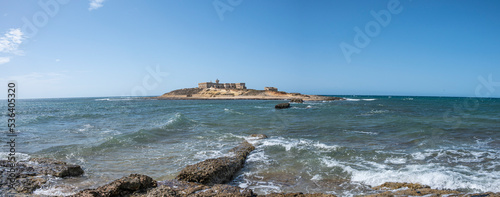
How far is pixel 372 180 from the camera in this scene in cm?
658

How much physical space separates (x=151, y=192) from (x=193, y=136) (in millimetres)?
9225

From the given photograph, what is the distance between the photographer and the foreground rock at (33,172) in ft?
19.3

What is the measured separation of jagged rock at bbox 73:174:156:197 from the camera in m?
4.81

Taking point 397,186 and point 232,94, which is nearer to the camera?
point 397,186

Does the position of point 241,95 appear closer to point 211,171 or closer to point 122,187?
point 211,171

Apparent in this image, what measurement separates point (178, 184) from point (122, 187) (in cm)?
111

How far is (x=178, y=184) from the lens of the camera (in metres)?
5.65

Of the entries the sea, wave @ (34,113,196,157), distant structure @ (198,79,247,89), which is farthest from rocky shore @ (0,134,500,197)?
distant structure @ (198,79,247,89)

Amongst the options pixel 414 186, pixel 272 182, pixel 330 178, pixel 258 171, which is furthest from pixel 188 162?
pixel 414 186

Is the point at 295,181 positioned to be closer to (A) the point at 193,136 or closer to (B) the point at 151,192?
(B) the point at 151,192

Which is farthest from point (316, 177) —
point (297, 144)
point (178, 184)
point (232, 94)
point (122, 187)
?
point (232, 94)

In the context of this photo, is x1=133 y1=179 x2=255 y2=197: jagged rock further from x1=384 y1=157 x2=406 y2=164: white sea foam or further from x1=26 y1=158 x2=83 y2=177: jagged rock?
x1=384 y1=157 x2=406 y2=164: white sea foam

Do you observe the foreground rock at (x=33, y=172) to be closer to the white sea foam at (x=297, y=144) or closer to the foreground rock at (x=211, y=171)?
the foreground rock at (x=211, y=171)

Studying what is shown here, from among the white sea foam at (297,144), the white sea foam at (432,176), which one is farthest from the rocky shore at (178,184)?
the white sea foam at (297,144)
